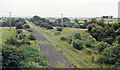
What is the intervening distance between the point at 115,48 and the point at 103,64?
383 cm

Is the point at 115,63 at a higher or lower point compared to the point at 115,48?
lower

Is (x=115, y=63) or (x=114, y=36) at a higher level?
(x=114, y=36)

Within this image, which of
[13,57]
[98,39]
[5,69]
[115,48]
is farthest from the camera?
[98,39]

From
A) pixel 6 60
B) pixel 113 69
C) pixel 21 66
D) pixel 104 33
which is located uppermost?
pixel 104 33

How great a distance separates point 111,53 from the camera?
18.1 m

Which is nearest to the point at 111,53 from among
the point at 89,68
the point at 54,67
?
the point at 89,68

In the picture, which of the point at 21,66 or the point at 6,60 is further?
the point at 21,66

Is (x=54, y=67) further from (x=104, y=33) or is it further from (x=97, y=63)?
(x=104, y=33)

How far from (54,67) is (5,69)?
19.5ft

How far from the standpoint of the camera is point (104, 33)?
29.6 m

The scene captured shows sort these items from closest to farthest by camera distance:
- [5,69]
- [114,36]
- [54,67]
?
1. [5,69]
2. [54,67]
3. [114,36]

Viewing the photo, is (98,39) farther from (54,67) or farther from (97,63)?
(54,67)

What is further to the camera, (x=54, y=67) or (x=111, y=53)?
(x=111, y=53)

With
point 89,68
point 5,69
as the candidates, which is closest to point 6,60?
point 5,69
